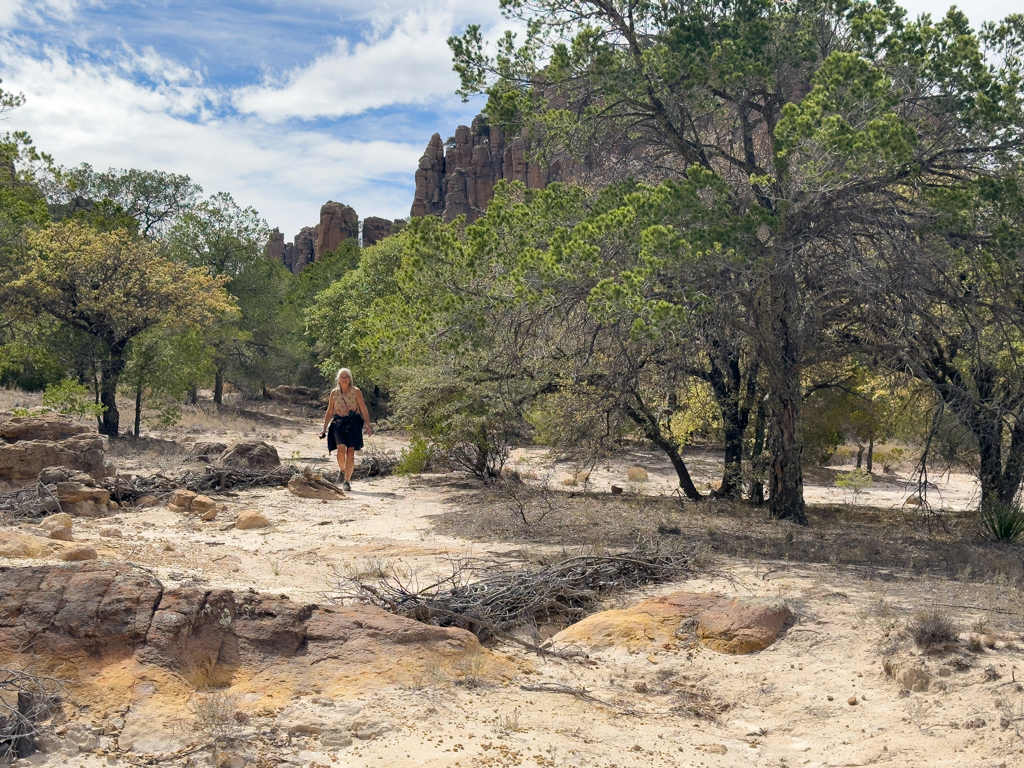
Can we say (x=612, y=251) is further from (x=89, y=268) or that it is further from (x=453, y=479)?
(x=89, y=268)

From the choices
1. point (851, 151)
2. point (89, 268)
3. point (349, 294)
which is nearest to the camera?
point (851, 151)

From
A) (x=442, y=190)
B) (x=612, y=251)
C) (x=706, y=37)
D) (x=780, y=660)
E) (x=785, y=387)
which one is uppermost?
(x=442, y=190)

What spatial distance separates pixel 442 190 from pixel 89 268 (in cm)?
8586

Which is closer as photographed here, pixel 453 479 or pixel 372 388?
pixel 453 479

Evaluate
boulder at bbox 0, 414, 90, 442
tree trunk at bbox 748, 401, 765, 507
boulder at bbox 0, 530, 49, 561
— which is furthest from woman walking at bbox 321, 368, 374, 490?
tree trunk at bbox 748, 401, 765, 507

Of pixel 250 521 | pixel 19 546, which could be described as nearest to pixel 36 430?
pixel 250 521

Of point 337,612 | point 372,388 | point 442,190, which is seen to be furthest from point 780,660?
point 442,190

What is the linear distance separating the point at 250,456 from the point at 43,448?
3083 millimetres

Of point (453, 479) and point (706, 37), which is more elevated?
point (706, 37)

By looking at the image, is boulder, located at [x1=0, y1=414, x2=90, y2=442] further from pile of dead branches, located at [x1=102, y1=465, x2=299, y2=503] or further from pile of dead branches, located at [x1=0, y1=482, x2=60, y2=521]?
pile of dead branches, located at [x1=0, y1=482, x2=60, y2=521]

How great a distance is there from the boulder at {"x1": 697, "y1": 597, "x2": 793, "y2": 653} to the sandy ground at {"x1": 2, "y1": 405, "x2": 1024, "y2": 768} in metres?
0.10

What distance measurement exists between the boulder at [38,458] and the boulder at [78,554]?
5354mm

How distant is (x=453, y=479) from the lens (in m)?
17.0

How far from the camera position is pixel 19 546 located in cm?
629
